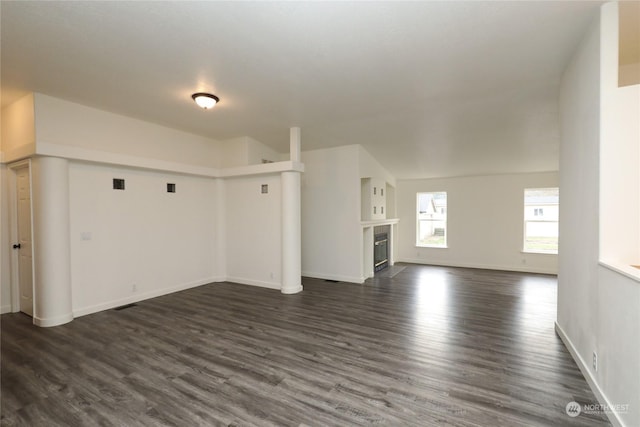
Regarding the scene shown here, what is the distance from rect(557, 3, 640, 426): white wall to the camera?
174 cm

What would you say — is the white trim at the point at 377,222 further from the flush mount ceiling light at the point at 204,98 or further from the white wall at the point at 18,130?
the white wall at the point at 18,130

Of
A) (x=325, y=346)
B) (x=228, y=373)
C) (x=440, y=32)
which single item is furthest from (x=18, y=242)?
(x=440, y=32)

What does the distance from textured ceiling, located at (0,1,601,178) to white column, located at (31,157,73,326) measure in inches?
42.4

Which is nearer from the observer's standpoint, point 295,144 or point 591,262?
point 591,262

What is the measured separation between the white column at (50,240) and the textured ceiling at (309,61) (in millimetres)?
1078

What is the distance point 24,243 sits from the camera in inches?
156

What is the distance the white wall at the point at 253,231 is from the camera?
17.9 ft

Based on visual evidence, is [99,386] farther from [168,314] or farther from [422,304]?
[422,304]

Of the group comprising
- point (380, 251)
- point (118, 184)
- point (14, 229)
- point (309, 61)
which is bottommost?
point (380, 251)

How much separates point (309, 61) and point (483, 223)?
6455mm

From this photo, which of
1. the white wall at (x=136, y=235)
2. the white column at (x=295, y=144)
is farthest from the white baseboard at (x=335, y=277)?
the white column at (x=295, y=144)

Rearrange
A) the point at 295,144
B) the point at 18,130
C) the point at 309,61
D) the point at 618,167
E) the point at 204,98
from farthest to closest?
the point at 295,144 → the point at 18,130 → the point at 204,98 → the point at 309,61 → the point at 618,167

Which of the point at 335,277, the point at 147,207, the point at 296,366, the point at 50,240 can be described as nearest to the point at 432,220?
the point at 335,277

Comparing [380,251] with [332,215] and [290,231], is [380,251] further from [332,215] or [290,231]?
[290,231]
